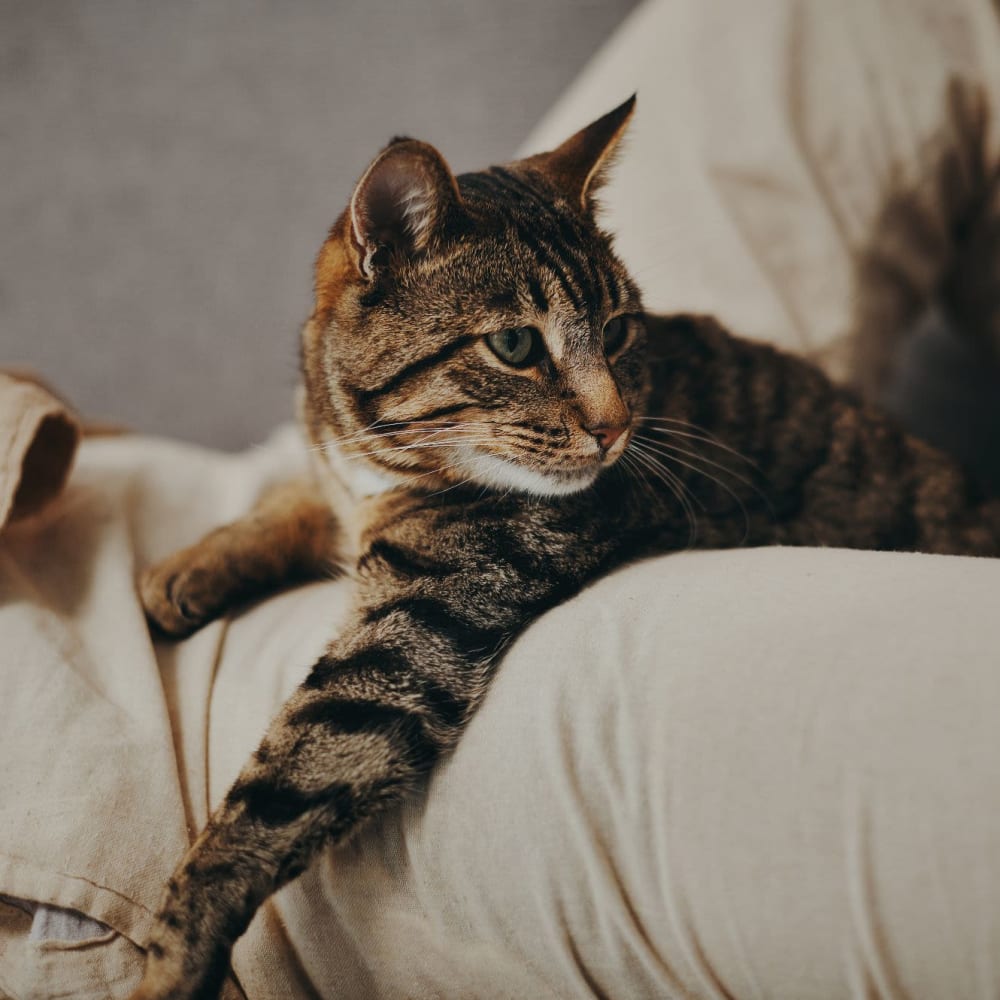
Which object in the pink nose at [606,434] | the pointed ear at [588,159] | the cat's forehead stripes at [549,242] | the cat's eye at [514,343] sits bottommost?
the pink nose at [606,434]

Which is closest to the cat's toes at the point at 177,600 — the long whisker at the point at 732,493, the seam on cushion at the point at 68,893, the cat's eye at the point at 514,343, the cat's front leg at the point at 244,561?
the cat's front leg at the point at 244,561

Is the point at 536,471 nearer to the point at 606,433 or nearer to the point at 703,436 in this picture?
the point at 606,433

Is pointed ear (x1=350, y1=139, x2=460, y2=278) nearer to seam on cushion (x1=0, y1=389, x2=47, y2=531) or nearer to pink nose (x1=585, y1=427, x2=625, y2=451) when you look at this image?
pink nose (x1=585, y1=427, x2=625, y2=451)

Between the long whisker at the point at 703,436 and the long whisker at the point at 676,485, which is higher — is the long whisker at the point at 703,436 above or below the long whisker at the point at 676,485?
above

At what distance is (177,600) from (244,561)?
0.08 m

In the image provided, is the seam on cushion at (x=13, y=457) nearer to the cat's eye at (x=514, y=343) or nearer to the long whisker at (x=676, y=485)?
the cat's eye at (x=514, y=343)

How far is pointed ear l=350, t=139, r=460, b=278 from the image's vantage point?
65 cm

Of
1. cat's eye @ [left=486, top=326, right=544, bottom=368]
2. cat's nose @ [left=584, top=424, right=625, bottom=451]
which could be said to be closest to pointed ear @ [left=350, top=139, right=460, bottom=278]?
cat's eye @ [left=486, top=326, right=544, bottom=368]

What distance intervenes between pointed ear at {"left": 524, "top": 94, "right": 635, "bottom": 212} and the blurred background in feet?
2.50

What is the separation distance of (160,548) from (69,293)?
2.78ft

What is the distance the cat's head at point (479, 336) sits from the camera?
0.72 m

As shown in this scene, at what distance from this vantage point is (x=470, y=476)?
769mm

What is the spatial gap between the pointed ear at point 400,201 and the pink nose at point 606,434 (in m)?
0.22

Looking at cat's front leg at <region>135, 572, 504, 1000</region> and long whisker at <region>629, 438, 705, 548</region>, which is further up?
long whisker at <region>629, 438, 705, 548</region>
